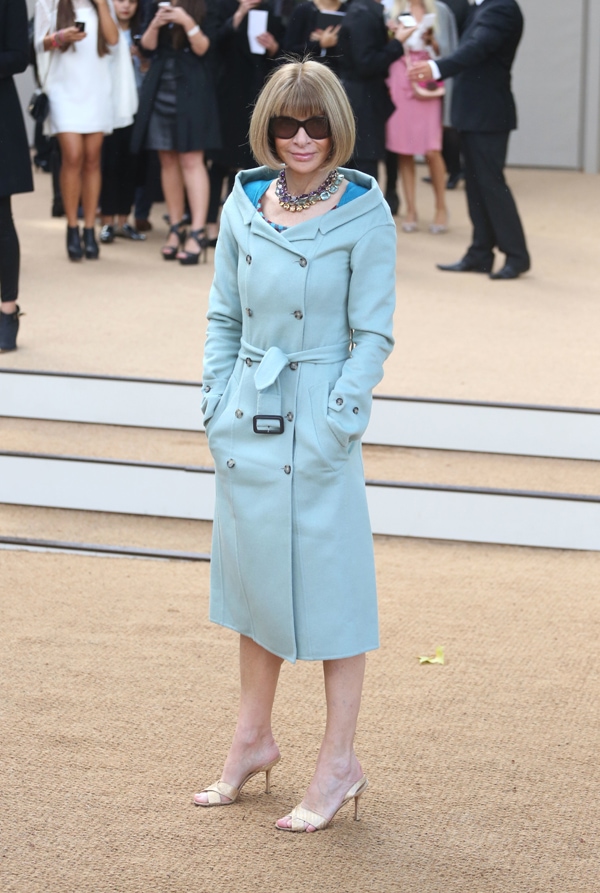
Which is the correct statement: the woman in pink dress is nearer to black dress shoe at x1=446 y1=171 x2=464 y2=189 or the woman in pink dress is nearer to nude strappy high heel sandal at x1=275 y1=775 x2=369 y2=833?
black dress shoe at x1=446 y1=171 x2=464 y2=189

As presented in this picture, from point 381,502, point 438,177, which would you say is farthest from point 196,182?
point 381,502

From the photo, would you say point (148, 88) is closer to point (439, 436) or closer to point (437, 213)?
point (437, 213)

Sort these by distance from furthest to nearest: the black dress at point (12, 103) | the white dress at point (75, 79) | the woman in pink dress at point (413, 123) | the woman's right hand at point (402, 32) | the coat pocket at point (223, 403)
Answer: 1. the woman in pink dress at point (413, 123)
2. the woman's right hand at point (402, 32)
3. the white dress at point (75, 79)
4. the black dress at point (12, 103)
5. the coat pocket at point (223, 403)

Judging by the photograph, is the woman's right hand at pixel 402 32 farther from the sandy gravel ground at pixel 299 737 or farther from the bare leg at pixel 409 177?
the sandy gravel ground at pixel 299 737

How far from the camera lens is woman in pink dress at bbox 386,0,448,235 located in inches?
334

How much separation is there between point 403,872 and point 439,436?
2626mm

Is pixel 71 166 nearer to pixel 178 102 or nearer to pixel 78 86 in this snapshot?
pixel 78 86

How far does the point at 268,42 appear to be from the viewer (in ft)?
26.9

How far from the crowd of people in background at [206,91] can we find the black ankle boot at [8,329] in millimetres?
1923

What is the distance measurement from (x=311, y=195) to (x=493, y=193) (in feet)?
16.6

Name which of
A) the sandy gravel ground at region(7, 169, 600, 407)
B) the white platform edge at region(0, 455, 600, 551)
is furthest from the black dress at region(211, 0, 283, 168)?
the white platform edge at region(0, 455, 600, 551)

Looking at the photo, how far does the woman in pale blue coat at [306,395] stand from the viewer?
239 centimetres

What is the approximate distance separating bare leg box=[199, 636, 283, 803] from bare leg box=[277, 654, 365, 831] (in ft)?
0.45

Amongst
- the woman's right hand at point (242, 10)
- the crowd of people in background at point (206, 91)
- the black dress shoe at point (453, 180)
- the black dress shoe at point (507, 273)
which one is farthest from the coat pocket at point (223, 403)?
the black dress shoe at point (453, 180)
